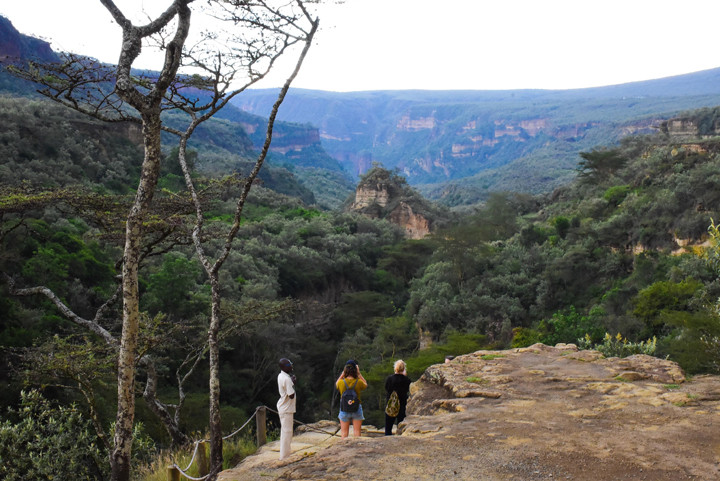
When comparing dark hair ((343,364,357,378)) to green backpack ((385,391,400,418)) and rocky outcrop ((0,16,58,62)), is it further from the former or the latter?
rocky outcrop ((0,16,58,62))

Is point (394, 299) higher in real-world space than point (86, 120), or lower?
lower

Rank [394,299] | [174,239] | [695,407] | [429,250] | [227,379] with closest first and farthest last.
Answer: [695,407], [174,239], [227,379], [394,299], [429,250]

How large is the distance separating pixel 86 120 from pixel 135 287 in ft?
126

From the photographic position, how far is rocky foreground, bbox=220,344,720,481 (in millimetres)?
4512

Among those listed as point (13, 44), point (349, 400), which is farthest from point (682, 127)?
point (13, 44)

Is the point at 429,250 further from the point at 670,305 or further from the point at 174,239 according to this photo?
the point at 174,239

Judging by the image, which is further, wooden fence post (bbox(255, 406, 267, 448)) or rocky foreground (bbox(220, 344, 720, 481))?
wooden fence post (bbox(255, 406, 267, 448))

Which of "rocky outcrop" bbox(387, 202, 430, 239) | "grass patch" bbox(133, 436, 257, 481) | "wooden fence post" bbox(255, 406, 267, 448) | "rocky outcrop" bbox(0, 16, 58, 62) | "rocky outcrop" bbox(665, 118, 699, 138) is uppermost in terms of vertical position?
"rocky outcrop" bbox(0, 16, 58, 62)

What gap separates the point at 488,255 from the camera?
27.3 m

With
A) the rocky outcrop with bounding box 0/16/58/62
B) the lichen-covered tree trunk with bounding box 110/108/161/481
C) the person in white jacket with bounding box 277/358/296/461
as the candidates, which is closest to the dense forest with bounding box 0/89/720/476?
the lichen-covered tree trunk with bounding box 110/108/161/481

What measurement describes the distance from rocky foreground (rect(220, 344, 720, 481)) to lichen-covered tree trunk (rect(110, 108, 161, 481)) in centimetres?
112

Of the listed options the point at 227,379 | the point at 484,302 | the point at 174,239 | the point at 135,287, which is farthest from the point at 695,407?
the point at 484,302

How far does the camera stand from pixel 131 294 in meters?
5.53

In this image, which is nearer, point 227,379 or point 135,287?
point 135,287
